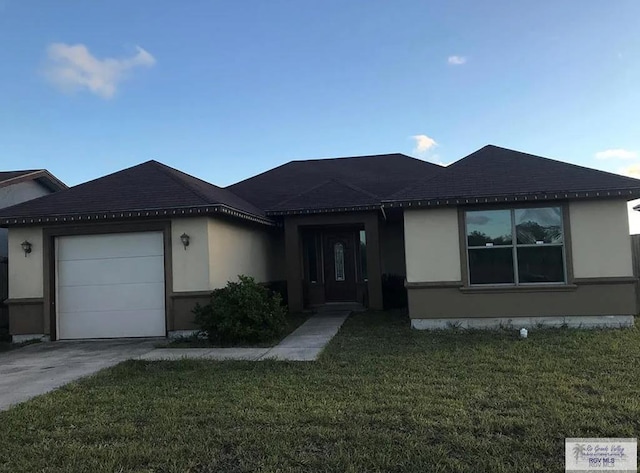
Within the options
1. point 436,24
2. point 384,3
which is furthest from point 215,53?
point 436,24

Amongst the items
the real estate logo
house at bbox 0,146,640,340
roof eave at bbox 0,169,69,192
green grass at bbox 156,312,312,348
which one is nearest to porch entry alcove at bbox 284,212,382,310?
house at bbox 0,146,640,340

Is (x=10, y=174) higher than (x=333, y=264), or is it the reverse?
(x=10, y=174)

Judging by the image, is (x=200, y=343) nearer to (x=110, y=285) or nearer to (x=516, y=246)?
(x=110, y=285)

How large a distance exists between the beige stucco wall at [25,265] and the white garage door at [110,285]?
39 cm

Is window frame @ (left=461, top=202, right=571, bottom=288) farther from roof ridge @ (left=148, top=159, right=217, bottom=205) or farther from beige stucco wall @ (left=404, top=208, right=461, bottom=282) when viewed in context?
roof ridge @ (left=148, top=159, right=217, bottom=205)

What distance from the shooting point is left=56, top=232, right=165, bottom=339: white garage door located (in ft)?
34.4

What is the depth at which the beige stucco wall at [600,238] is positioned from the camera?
9.54m

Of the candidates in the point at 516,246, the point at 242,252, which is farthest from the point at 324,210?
the point at 516,246

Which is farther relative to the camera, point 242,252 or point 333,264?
point 333,264

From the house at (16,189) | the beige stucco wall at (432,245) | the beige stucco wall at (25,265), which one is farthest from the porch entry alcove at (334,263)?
the house at (16,189)

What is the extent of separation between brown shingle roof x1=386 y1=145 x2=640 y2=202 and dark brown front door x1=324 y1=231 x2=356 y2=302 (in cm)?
540

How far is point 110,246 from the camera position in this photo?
34.8 feet

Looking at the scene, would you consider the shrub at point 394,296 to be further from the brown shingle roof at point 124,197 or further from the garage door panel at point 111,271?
the garage door panel at point 111,271

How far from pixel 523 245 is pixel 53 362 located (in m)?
8.96
